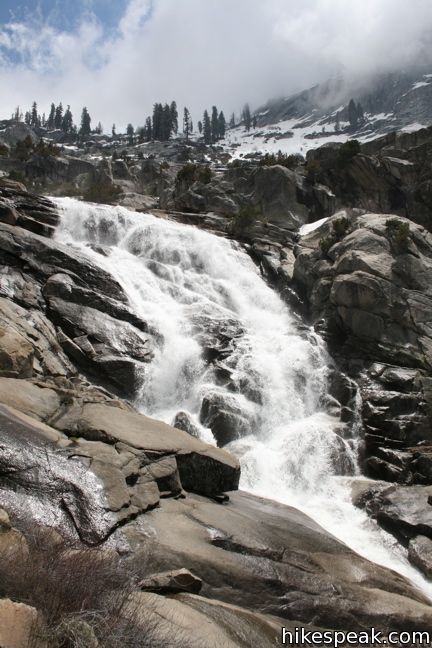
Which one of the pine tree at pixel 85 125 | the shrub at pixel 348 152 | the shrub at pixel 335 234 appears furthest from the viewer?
the pine tree at pixel 85 125

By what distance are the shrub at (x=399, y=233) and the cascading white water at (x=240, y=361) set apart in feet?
27.7

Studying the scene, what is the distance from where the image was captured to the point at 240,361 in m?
26.0

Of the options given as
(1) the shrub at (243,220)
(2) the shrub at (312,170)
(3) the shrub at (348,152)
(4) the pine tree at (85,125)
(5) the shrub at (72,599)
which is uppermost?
(4) the pine tree at (85,125)

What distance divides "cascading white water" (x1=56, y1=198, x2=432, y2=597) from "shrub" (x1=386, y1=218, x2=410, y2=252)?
27.7 ft

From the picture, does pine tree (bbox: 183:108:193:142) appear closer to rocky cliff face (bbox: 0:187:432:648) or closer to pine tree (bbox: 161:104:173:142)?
pine tree (bbox: 161:104:173:142)

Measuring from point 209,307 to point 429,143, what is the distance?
34738mm

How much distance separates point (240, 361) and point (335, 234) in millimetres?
16142

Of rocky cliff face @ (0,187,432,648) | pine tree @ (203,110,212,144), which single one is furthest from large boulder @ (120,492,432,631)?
pine tree @ (203,110,212,144)

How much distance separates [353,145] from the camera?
172ft

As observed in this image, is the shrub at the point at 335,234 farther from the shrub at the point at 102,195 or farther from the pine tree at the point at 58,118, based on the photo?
the pine tree at the point at 58,118

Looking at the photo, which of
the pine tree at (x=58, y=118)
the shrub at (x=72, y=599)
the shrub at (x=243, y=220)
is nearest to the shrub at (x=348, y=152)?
the shrub at (x=243, y=220)

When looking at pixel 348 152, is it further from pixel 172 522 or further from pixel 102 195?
pixel 172 522

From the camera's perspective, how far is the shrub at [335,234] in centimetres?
3591

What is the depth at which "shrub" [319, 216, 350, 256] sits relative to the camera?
3591 cm
